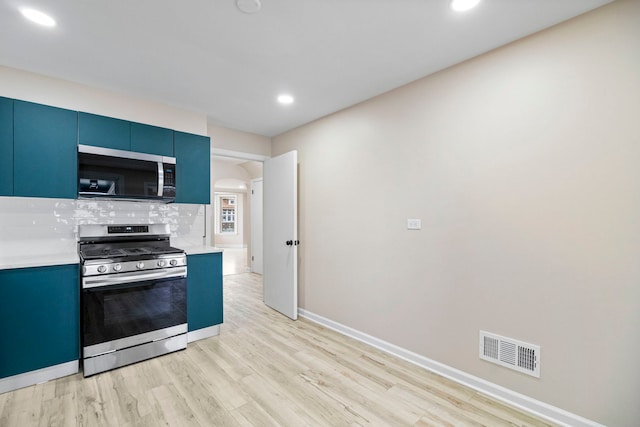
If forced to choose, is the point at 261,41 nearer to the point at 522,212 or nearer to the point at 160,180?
the point at 160,180

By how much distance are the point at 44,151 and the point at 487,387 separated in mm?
4008

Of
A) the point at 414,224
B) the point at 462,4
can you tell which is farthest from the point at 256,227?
the point at 462,4

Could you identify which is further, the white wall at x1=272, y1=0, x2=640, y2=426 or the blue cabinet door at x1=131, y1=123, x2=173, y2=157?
the blue cabinet door at x1=131, y1=123, x2=173, y2=157

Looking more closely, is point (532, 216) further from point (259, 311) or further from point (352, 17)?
point (259, 311)

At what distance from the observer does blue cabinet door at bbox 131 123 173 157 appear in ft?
9.15

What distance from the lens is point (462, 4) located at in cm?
162

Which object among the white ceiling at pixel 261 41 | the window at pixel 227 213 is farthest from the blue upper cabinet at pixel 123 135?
the window at pixel 227 213

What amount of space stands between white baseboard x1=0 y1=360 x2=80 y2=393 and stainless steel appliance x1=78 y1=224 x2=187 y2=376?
0.52 feet

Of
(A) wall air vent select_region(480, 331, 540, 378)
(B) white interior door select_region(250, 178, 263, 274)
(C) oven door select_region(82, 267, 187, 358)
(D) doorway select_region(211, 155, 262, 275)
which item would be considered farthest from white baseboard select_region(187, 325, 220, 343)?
(D) doorway select_region(211, 155, 262, 275)

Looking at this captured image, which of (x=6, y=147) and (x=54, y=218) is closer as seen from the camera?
(x=6, y=147)

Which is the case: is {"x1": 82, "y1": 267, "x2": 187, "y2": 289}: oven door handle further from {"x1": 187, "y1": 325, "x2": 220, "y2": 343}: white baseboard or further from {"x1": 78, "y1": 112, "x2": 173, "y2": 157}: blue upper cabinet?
{"x1": 78, "y1": 112, "x2": 173, "y2": 157}: blue upper cabinet

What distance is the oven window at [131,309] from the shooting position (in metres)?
2.29

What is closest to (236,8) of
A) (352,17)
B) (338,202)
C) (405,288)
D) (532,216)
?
(352,17)

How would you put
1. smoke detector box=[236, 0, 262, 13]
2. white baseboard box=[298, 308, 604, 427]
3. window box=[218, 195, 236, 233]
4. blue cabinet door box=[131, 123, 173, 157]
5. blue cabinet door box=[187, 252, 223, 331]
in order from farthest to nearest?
1. window box=[218, 195, 236, 233]
2. blue cabinet door box=[187, 252, 223, 331]
3. blue cabinet door box=[131, 123, 173, 157]
4. white baseboard box=[298, 308, 604, 427]
5. smoke detector box=[236, 0, 262, 13]
